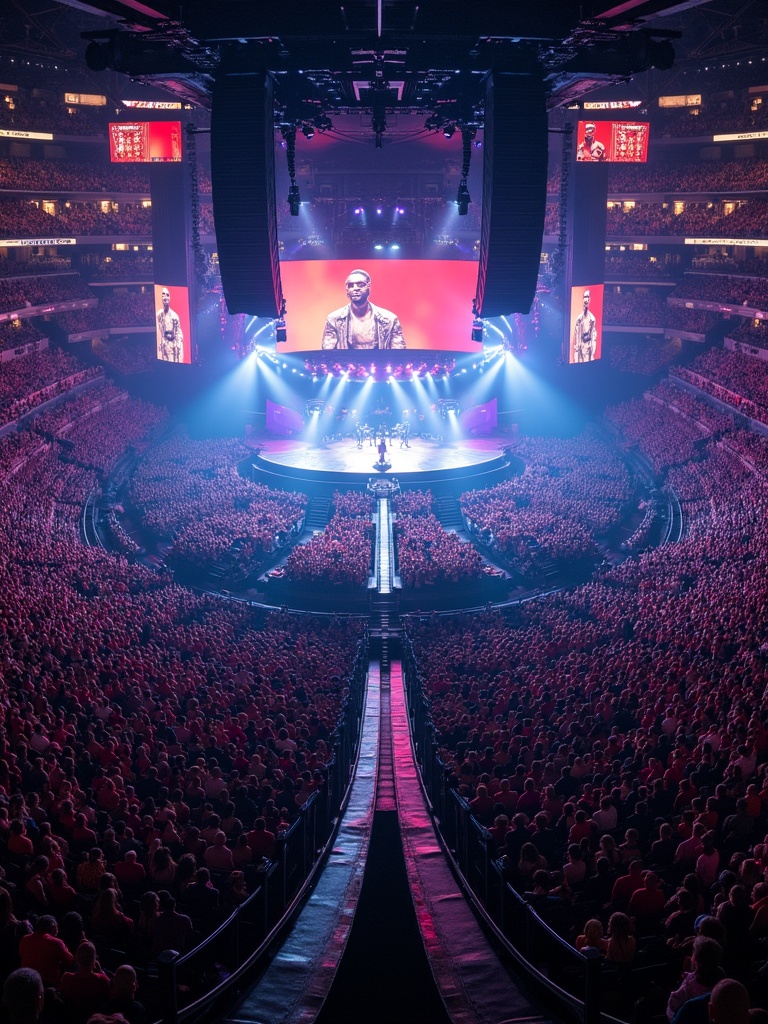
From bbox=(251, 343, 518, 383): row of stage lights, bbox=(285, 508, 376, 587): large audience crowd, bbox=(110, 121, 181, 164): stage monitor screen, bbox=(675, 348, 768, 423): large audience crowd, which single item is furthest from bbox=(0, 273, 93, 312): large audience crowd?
bbox=(675, 348, 768, 423): large audience crowd

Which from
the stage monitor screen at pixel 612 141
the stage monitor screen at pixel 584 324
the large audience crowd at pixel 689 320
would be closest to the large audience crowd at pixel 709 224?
the large audience crowd at pixel 689 320

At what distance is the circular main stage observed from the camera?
39.1 m

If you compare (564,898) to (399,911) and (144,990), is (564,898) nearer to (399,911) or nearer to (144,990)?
(399,911)

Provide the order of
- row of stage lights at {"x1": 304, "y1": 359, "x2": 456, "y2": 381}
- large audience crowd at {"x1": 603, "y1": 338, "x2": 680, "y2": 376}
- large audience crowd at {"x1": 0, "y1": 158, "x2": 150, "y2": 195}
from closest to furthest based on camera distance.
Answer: large audience crowd at {"x1": 0, "y1": 158, "x2": 150, "y2": 195} < large audience crowd at {"x1": 603, "y1": 338, "x2": 680, "y2": 376} < row of stage lights at {"x1": 304, "y1": 359, "x2": 456, "y2": 381}

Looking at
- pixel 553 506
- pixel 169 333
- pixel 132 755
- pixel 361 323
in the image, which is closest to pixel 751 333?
pixel 553 506

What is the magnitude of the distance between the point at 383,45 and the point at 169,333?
29.7m

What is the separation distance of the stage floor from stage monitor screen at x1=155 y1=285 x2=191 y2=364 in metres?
5.79

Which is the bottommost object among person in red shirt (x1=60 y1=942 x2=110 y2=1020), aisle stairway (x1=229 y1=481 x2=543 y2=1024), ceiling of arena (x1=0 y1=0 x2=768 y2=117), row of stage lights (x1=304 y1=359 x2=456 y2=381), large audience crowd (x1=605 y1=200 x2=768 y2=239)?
aisle stairway (x1=229 y1=481 x2=543 y2=1024)

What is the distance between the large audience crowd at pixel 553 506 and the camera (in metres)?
30.0

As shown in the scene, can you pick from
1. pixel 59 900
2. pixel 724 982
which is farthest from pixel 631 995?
pixel 59 900

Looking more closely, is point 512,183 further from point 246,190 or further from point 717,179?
point 717,179

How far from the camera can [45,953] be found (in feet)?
21.0

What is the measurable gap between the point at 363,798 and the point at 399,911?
151 inches

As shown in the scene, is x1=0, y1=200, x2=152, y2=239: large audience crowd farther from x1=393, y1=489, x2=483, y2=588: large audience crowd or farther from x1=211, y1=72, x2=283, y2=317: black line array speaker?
x1=211, y1=72, x2=283, y2=317: black line array speaker
